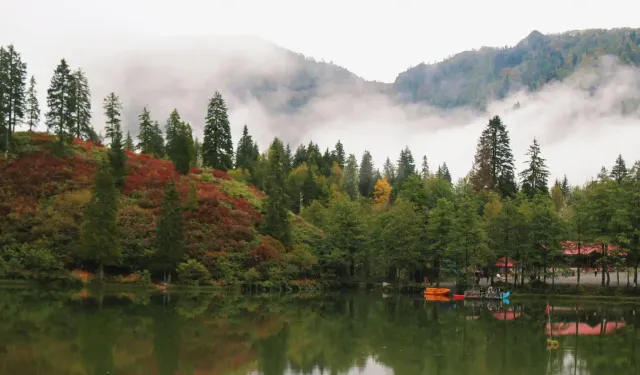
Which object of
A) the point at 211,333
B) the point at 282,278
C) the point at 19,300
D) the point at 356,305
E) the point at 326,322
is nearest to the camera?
the point at 211,333

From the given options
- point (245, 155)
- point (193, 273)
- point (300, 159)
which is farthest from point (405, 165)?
point (193, 273)

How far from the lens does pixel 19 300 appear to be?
42125 millimetres

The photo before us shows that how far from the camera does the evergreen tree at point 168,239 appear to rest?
199 feet

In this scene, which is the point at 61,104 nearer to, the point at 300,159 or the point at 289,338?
the point at 289,338

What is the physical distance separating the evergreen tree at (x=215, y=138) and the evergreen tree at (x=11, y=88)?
28127 mm

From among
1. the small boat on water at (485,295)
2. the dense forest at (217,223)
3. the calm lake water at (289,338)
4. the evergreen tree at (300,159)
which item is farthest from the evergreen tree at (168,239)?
the evergreen tree at (300,159)

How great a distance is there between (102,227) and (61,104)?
1063 inches

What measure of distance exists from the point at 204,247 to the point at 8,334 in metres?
37.2

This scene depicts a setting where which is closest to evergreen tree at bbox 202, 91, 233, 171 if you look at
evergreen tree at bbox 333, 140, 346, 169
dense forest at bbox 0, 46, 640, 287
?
dense forest at bbox 0, 46, 640, 287

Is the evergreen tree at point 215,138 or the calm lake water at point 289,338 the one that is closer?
the calm lake water at point 289,338

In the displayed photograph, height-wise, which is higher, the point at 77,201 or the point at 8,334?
the point at 77,201

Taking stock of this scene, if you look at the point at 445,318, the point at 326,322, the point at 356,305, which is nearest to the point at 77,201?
the point at 356,305

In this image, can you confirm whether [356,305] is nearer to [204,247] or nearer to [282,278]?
[282,278]

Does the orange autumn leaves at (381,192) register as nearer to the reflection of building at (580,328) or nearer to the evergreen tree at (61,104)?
the evergreen tree at (61,104)
